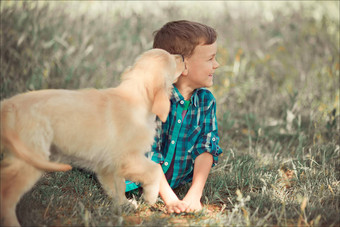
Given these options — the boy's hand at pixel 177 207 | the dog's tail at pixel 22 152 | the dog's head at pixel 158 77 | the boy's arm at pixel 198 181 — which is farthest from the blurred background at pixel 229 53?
the dog's tail at pixel 22 152

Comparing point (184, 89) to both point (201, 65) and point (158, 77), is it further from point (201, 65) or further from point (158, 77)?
point (158, 77)

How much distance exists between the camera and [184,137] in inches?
114

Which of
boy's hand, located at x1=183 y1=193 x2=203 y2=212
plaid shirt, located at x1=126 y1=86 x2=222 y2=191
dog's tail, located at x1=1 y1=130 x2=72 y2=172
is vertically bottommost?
boy's hand, located at x1=183 y1=193 x2=203 y2=212

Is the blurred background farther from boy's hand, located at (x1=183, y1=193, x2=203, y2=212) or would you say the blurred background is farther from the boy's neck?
boy's hand, located at (x1=183, y1=193, x2=203, y2=212)

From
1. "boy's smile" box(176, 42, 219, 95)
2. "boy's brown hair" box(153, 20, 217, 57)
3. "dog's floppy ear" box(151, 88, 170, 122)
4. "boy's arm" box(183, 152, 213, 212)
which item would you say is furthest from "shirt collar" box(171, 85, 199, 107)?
"dog's floppy ear" box(151, 88, 170, 122)

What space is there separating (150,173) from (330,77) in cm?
364

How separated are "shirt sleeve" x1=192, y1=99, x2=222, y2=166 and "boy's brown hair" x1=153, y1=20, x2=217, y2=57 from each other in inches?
18.0

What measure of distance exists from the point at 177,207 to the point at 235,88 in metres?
3.10

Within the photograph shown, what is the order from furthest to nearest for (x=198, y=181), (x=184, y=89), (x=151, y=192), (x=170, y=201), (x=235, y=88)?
(x=235, y=88) < (x=184, y=89) < (x=198, y=181) < (x=170, y=201) < (x=151, y=192)

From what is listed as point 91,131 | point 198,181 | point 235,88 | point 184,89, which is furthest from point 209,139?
point 235,88

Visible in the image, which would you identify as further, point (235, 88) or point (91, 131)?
point (235, 88)

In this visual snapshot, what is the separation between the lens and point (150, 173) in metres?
2.30

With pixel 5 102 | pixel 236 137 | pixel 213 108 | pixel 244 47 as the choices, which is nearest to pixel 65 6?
pixel 244 47

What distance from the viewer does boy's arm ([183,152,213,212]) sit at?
260 centimetres
